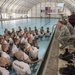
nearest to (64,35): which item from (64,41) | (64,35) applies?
(64,35)

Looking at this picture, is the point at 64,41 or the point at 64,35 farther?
the point at 64,41

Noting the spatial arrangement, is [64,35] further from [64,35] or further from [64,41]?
[64,41]

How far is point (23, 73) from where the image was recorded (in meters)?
5.35

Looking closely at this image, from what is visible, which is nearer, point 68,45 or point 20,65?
point 20,65

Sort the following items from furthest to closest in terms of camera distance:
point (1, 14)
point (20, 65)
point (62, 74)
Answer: point (1, 14), point (20, 65), point (62, 74)

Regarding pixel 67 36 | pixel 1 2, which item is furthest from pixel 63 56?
pixel 1 2

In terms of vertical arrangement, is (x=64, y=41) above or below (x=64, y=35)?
below

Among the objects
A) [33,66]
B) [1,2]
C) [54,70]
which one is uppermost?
[1,2]

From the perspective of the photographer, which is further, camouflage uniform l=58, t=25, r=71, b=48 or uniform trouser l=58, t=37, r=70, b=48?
uniform trouser l=58, t=37, r=70, b=48

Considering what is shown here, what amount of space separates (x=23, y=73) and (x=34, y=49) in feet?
6.63

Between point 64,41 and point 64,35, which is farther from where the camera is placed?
point 64,41

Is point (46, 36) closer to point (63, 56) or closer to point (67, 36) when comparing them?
point (67, 36)

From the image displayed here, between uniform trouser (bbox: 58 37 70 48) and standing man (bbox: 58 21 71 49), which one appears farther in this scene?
uniform trouser (bbox: 58 37 70 48)

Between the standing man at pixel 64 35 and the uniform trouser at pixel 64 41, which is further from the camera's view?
the uniform trouser at pixel 64 41
